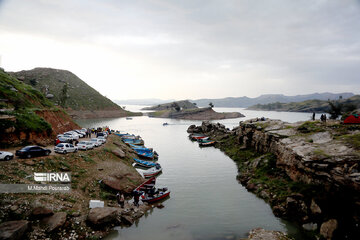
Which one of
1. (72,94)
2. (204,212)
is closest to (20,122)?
(204,212)

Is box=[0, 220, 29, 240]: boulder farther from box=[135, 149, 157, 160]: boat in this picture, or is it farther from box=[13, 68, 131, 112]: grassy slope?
box=[13, 68, 131, 112]: grassy slope

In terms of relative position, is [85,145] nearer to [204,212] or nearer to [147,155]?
[147,155]

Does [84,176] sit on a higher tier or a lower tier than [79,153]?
lower

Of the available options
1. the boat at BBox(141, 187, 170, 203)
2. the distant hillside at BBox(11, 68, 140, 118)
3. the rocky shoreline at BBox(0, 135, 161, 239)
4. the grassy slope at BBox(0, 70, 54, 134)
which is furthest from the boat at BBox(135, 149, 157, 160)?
the distant hillside at BBox(11, 68, 140, 118)

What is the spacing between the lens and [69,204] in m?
24.0

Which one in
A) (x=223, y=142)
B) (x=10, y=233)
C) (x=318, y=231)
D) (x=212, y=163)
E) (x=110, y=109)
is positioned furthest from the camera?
(x=110, y=109)

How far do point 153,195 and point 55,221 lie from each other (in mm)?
14202

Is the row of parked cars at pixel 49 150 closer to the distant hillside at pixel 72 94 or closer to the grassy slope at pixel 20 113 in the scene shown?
the grassy slope at pixel 20 113

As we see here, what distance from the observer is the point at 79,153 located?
36.7m

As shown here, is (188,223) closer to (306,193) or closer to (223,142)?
(306,193)

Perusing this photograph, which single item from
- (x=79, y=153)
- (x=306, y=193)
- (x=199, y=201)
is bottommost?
(x=199, y=201)

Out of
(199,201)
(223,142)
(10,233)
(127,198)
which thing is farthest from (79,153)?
(223,142)

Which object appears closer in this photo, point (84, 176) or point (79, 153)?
point (84, 176)

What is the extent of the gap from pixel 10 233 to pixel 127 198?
15.5 meters
